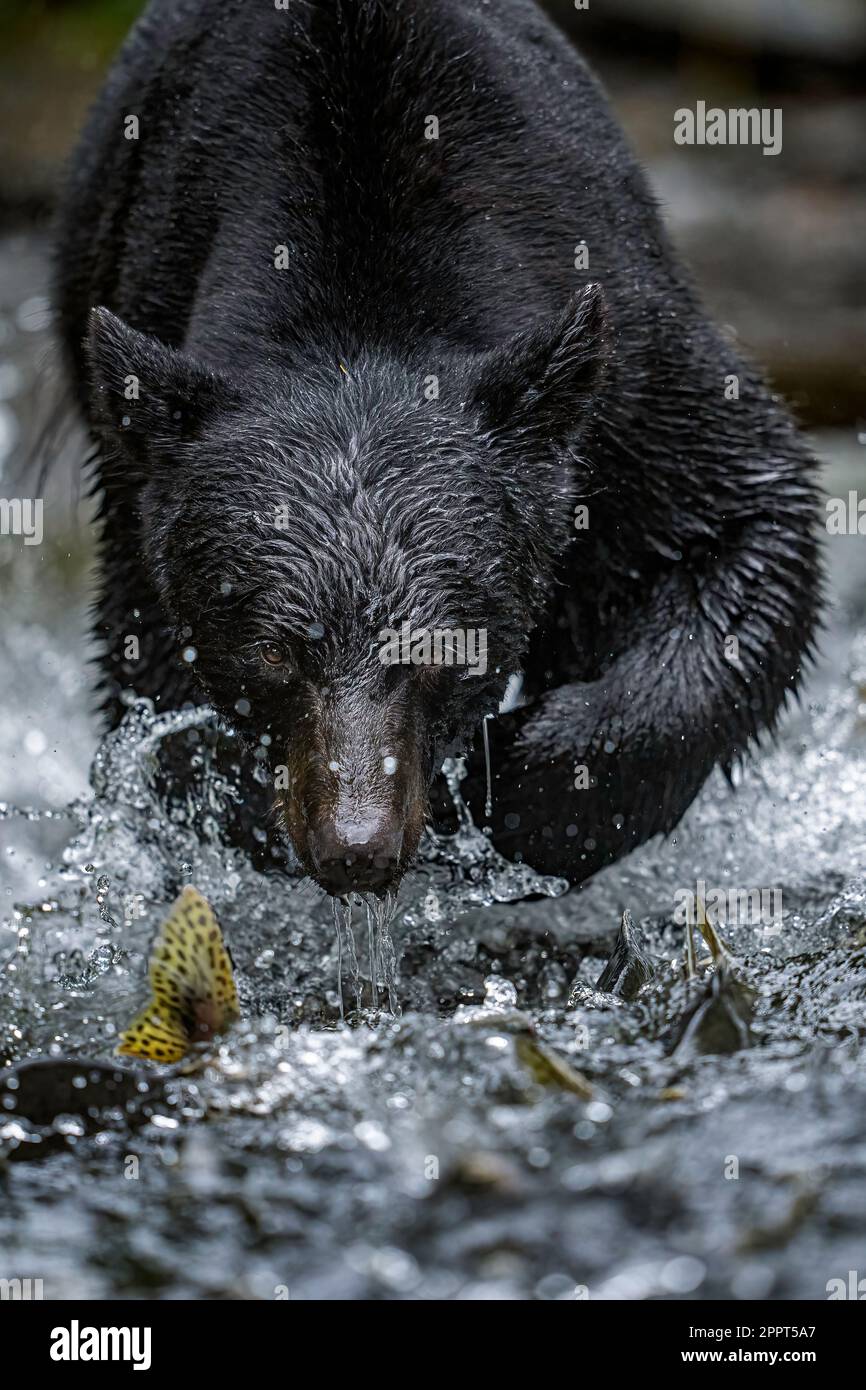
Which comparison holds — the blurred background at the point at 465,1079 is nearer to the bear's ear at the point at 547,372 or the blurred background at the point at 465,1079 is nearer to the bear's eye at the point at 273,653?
the bear's eye at the point at 273,653

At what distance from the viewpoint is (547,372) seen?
4.79 metres

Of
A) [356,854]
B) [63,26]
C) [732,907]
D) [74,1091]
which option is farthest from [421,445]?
[63,26]

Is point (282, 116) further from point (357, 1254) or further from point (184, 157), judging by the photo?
point (357, 1254)

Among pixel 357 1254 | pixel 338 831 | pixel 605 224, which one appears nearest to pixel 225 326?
pixel 605 224

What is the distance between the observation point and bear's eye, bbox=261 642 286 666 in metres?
4.66

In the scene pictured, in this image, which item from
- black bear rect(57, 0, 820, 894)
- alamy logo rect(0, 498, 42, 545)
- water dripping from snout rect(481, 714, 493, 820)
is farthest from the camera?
alamy logo rect(0, 498, 42, 545)

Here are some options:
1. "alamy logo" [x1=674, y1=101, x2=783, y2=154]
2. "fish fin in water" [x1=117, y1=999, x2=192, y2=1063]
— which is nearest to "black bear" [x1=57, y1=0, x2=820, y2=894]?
"fish fin in water" [x1=117, y1=999, x2=192, y2=1063]

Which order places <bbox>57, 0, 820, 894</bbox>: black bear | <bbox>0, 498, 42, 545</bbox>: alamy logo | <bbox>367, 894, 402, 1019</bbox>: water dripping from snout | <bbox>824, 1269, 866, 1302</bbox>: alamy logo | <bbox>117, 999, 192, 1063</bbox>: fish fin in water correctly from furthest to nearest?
1. <bbox>0, 498, 42, 545</bbox>: alamy logo
2. <bbox>367, 894, 402, 1019</bbox>: water dripping from snout
3. <bbox>57, 0, 820, 894</bbox>: black bear
4. <bbox>117, 999, 192, 1063</bbox>: fish fin in water
5. <bbox>824, 1269, 866, 1302</bbox>: alamy logo

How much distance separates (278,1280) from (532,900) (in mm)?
2465

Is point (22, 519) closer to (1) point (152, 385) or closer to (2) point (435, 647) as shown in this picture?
(1) point (152, 385)
